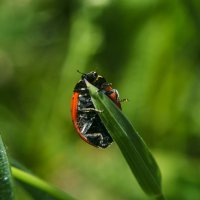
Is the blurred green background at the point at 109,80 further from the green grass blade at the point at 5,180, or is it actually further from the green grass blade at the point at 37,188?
the green grass blade at the point at 5,180

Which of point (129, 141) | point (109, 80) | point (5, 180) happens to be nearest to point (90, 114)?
point (129, 141)

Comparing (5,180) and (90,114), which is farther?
(90,114)

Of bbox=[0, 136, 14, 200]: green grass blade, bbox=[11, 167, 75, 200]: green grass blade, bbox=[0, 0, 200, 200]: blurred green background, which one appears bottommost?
bbox=[0, 136, 14, 200]: green grass blade

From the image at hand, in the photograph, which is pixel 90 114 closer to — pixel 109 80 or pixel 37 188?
pixel 37 188

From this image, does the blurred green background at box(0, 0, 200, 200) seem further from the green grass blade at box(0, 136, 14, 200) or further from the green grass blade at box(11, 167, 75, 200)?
the green grass blade at box(0, 136, 14, 200)

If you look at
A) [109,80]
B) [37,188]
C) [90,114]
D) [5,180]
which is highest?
[109,80]

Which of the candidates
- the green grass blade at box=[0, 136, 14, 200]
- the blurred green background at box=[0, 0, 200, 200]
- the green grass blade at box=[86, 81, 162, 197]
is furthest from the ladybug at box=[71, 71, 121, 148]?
the blurred green background at box=[0, 0, 200, 200]

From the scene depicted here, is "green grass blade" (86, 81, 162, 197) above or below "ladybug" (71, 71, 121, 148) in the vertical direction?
below
